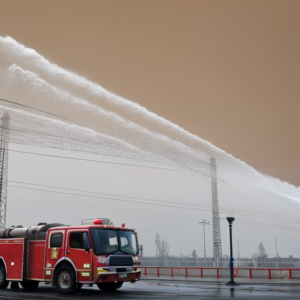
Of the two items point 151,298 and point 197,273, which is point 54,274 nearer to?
point 151,298

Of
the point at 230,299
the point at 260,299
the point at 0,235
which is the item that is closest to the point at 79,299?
the point at 230,299

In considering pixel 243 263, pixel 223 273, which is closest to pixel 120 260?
pixel 223 273

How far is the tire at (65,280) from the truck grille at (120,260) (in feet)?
6.28

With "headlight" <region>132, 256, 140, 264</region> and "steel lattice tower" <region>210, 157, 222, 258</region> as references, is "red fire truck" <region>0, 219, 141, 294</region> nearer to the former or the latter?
"headlight" <region>132, 256, 140, 264</region>

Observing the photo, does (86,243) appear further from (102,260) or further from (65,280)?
(65,280)

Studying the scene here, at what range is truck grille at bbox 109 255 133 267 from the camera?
1984 cm

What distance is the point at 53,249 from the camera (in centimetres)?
2112

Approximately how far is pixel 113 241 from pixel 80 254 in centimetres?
166

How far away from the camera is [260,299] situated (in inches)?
653

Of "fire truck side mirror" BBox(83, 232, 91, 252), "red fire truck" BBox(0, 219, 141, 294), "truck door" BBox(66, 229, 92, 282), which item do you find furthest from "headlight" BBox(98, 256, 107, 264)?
"fire truck side mirror" BBox(83, 232, 91, 252)

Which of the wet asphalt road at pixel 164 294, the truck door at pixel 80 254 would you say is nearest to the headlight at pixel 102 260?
the truck door at pixel 80 254

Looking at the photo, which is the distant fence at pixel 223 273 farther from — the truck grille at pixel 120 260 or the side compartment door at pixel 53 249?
the side compartment door at pixel 53 249

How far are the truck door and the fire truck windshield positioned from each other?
46cm

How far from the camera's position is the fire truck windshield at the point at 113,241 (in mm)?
19828
